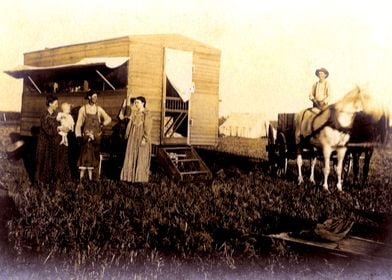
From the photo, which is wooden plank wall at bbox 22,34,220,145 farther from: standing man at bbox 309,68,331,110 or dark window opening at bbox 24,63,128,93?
standing man at bbox 309,68,331,110

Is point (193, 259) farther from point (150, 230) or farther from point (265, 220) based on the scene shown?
point (265, 220)

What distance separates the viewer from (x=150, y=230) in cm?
536

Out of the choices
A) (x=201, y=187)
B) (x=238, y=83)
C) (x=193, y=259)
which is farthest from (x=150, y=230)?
(x=238, y=83)

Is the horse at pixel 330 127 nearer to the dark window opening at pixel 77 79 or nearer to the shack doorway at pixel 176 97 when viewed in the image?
the shack doorway at pixel 176 97

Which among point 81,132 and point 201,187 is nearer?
point 201,187

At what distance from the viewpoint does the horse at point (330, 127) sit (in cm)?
797

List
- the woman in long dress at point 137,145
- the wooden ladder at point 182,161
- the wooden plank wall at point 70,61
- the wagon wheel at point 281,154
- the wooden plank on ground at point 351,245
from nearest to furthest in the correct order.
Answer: the wooden plank on ground at point 351,245
the woman in long dress at point 137,145
the wooden ladder at point 182,161
the wooden plank wall at point 70,61
the wagon wheel at point 281,154

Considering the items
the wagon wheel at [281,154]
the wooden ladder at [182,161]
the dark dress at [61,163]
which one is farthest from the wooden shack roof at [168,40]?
the dark dress at [61,163]

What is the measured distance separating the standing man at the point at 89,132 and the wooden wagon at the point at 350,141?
13.2 ft

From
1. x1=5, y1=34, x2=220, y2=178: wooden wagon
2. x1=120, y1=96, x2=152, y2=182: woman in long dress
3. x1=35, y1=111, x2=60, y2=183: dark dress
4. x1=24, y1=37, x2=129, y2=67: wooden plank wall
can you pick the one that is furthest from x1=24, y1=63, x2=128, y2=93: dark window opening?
x1=35, y1=111, x2=60, y2=183: dark dress

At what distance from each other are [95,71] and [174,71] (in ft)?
5.83

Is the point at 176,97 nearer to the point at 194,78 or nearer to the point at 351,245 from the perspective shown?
the point at 194,78

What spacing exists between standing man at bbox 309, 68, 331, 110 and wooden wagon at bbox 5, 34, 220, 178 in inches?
110

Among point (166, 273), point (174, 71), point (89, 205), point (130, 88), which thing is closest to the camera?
point (166, 273)
